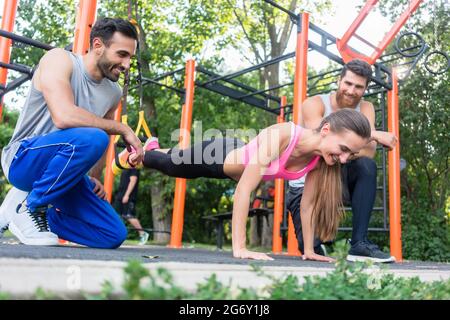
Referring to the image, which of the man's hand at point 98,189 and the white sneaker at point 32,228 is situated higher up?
the man's hand at point 98,189

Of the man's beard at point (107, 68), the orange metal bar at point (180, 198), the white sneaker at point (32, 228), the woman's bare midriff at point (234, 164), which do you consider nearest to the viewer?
the white sneaker at point (32, 228)

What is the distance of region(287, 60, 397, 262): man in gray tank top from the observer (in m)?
2.44

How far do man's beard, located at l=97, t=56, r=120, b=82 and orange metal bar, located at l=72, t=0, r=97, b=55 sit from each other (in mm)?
491

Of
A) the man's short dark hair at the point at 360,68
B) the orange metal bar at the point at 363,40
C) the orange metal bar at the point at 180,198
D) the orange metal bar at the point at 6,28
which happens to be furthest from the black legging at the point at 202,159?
the orange metal bar at the point at 363,40

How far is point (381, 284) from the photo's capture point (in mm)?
1254

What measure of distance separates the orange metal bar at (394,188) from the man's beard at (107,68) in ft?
9.02

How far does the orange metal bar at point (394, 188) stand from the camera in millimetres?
4059

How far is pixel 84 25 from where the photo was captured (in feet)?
8.88

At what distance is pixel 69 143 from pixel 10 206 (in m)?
0.46

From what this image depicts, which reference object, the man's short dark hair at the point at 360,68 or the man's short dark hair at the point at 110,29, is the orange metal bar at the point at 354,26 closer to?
the man's short dark hair at the point at 360,68

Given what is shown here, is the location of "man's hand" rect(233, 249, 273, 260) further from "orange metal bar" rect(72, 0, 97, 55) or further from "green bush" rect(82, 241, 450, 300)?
"orange metal bar" rect(72, 0, 97, 55)
